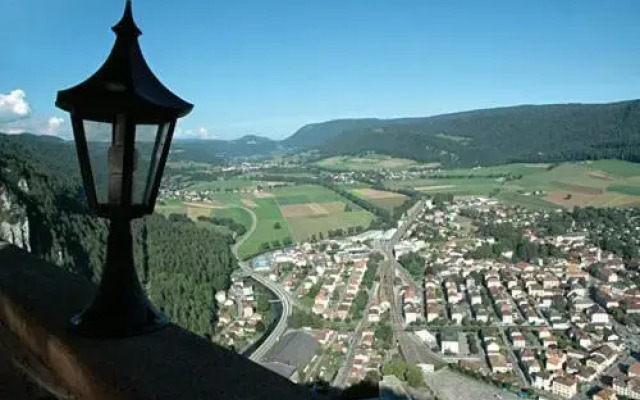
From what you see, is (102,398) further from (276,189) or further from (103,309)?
(276,189)

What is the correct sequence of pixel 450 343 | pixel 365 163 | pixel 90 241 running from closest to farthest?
1. pixel 450 343
2. pixel 90 241
3. pixel 365 163

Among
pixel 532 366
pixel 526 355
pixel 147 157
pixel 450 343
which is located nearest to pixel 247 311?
pixel 450 343

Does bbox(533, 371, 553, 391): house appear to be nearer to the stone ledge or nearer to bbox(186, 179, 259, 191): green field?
the stone ledge

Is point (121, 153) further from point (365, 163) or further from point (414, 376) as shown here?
point (365, 163)

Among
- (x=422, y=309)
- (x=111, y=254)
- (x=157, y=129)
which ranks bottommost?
(x=422, y=309)

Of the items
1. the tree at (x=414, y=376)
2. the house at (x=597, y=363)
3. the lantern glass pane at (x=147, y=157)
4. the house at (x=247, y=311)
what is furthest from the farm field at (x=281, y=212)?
the lantern glass pane at (x=147, y=157)

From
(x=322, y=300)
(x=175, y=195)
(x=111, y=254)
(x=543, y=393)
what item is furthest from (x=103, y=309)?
(x=175, y=195)

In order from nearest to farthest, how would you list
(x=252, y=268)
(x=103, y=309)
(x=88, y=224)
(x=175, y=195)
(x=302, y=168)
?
(x=103, y=309) < (x=88, y=224) < (x=252, y=268) < (x=175, y=195) < (x=302, y=168)
